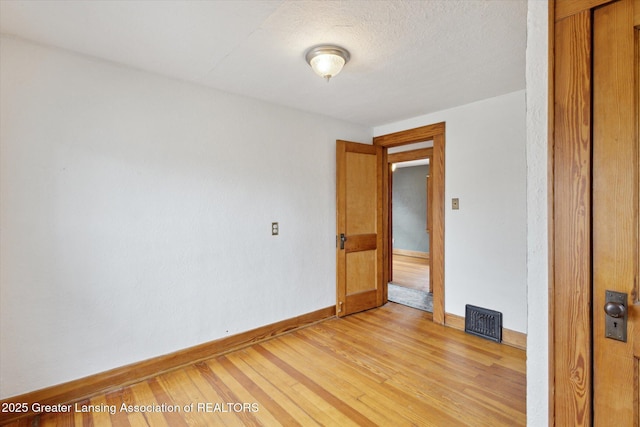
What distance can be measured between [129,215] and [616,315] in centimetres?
271

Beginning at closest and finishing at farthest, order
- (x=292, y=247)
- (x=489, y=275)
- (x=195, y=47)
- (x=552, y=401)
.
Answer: (x=552, y=401)
(x=195, y=47)
(x=489, y=275)
(x=292, y=247)

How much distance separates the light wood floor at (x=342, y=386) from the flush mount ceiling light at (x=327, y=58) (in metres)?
2.23

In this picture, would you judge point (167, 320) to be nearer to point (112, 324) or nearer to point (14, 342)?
point (112, 324)

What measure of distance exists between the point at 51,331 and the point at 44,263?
45 centimetres

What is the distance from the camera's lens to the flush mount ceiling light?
198 cm

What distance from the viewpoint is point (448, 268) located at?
10.8 feet

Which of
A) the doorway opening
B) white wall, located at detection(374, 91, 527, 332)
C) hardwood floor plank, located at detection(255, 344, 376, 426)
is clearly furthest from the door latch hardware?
the doorway opening

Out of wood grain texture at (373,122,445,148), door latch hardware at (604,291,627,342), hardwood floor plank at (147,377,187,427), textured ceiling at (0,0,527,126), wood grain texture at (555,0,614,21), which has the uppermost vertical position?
textured ceiling at (0,0,527,126)

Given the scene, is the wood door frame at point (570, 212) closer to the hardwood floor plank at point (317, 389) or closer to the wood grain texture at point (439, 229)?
the hardwood floor plank at point (317, 389)

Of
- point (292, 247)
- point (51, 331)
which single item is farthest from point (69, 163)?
point (292, 247)

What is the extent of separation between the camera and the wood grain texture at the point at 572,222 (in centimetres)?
96

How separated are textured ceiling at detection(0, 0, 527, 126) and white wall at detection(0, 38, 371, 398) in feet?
0.92

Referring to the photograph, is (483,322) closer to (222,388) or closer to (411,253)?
(222,388)

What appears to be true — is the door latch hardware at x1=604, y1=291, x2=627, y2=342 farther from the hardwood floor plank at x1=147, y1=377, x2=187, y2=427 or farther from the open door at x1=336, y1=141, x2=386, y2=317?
the open door at x1=336, y1=141, x2=386, y2=317
